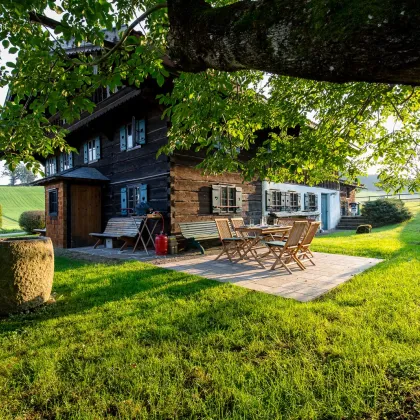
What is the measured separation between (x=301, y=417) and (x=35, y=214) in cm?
2149

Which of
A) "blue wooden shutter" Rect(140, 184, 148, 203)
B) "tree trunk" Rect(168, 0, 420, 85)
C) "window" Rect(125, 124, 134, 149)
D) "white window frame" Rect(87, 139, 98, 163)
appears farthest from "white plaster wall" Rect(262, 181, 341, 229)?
"tree trunk" Rect(168, 0, 420, 85)

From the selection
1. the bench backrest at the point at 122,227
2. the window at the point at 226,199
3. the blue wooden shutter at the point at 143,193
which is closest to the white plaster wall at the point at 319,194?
the window at the point at 226,199

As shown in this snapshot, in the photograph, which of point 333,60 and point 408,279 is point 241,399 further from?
point 408,279

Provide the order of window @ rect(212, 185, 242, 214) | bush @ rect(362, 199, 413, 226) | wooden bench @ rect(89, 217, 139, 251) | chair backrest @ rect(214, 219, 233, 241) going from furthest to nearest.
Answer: bush @ rect(362, 199, 413, 226) < window @ rect(212, 185, 242, 214) < wooden bench @ rect(89, 217, 139, 251) < chair backrest @ rect(214, 219, 233, 241)

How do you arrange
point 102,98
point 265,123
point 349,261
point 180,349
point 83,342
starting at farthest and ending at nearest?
point 102,98 < point 349,261 < point 265,123 < point 83,342 < point 180,349

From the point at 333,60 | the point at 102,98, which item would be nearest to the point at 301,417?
the point at 333,60

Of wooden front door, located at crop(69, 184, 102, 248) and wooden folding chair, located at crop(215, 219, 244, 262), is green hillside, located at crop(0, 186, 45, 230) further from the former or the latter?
wooden folding chair, located at crop(215, 219, 244, 262)

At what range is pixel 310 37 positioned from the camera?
1308mm

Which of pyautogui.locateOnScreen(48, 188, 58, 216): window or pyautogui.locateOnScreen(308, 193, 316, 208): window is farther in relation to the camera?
pyautogui.locateOnScreen(308, 193, 316, 208): window

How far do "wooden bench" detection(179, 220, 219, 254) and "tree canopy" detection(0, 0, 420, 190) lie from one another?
15.6ft

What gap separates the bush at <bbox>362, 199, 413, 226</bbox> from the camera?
1828 cm

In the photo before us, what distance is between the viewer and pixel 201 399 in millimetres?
1991

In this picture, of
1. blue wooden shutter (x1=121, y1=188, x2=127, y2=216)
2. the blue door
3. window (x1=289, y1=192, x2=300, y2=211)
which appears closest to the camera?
blue wooden shutter (x1=121, y1=188, x2=127, y2=216)

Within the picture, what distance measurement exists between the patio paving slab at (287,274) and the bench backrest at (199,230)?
4.39 ft
